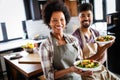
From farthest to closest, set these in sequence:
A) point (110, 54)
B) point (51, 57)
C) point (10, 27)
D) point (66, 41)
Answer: point (10, 27) < point (110, 54) < point (66, 41) < point (51, 57)

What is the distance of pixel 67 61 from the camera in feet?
4.55

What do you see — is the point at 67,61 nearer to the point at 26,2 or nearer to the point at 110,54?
the point at 110,54

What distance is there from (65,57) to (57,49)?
0.10m

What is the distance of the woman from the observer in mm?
1266

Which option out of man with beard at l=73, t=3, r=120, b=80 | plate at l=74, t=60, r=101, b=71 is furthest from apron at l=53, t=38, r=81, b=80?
man with beard at l=73, t=3, r=120, b=80

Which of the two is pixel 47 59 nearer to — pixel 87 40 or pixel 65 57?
pixel 65 57

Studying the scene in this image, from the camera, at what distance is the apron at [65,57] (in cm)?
134

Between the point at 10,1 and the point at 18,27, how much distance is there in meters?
0.55

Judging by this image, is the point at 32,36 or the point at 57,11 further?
the point at 32,36

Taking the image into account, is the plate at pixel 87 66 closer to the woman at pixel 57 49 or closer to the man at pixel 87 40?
the woman at pixel 57 49

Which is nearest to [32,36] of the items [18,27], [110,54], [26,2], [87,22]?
[18,27]

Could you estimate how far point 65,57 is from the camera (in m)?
1.38

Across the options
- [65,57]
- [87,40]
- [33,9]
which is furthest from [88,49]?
[33,9]

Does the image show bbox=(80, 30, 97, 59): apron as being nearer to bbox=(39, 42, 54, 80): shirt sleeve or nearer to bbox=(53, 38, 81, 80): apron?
bbox=(53, 38, 81, 80): apron
